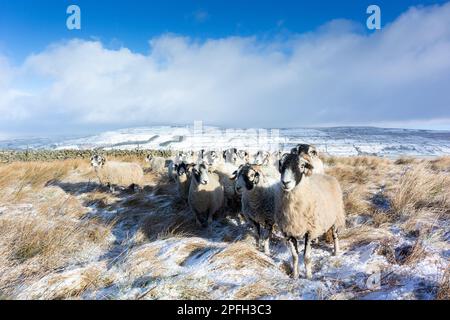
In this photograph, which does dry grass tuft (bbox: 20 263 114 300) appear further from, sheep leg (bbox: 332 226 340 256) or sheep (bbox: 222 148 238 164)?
sheep (bbox: 222 148 238 164)

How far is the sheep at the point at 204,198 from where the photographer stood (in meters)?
8.01

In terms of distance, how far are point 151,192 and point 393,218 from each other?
24.7 feet

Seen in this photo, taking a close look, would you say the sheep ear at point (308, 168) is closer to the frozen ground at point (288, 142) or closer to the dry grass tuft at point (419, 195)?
the dry grass tuft at point (419, 195)

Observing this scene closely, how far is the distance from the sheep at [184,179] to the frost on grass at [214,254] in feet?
1.40

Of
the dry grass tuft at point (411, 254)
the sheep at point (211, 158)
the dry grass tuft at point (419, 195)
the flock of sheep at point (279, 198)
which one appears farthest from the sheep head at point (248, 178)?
the sheep at point (211, 158)

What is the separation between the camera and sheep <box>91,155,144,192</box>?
12391 mm

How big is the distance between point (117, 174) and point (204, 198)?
566 cm

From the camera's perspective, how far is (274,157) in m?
Result: 14.4

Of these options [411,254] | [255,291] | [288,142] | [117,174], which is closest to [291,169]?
[255,291]

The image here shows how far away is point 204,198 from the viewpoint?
8.09m

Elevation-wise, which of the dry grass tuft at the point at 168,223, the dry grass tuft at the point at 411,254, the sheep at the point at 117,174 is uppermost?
the sheep at the point at 117,174
